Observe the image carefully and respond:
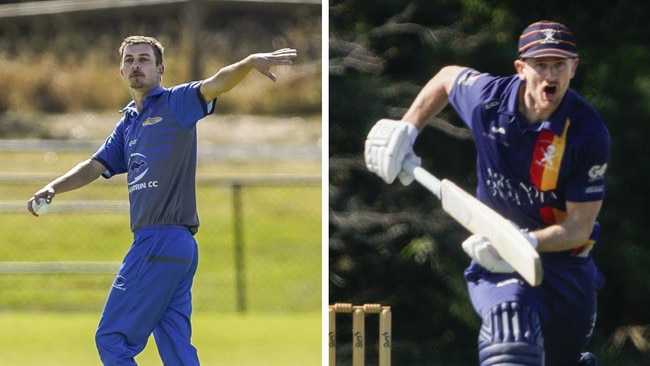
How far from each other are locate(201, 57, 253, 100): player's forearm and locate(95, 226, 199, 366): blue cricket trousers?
1.67 ft

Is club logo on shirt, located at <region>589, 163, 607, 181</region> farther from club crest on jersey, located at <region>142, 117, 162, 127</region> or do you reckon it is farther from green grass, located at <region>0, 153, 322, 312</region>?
green grass, located at <region>0, 153, 322, 312</region>

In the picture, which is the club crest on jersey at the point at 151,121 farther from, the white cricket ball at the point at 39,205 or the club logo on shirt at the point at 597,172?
the club logo on shirt at the point at 597,172

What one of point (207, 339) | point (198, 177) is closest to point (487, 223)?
point (207, 339)

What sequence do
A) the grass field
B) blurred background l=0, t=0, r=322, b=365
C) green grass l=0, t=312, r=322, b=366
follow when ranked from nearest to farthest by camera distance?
green grass l=0, t=312, r=322, b=366 → the grass field → blurred background l=0, t=0, r=322, b=365

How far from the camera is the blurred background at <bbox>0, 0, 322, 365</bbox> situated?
8.71 metres

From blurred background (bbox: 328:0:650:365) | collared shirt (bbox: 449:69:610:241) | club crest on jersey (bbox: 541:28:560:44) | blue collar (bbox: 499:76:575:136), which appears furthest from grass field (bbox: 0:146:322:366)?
club crest on jersey (bbox: 541:28:560:44)

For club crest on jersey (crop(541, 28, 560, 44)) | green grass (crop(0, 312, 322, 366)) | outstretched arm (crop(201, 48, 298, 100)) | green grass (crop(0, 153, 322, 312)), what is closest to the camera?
outstretched arm (crop(201, 48, 298, 100))

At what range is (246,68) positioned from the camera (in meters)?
4.80

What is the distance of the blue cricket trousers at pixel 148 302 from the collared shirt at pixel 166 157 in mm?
62

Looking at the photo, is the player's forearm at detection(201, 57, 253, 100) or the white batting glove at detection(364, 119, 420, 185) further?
the white batting glove at detection(364, 119, 420, 185)

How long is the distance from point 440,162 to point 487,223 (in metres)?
0.37

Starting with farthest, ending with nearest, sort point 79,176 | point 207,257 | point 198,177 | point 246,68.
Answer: point 207,257
point 198,177
point 79,176
point 246,68

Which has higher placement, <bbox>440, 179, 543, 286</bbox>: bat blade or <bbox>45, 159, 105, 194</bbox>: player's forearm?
<bbox>45, 159, 105, 194</bbox>: player's forearm

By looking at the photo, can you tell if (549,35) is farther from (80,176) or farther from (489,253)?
(80,176)
